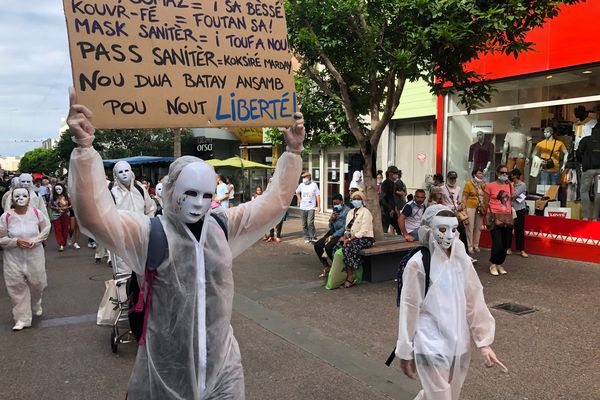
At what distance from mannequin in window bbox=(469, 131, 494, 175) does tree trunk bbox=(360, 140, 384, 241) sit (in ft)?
13.7

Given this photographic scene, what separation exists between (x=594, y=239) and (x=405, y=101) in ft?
22.4

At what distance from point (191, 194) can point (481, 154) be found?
10749 mm

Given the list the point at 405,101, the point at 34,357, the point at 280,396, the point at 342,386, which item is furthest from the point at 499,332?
the point at 405,101

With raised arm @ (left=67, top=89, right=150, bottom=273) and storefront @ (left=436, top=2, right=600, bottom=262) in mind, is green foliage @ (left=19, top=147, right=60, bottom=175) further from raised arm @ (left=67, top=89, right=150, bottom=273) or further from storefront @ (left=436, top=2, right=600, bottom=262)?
raised arm @ (left=67, top=89, right=150, bottom=273)

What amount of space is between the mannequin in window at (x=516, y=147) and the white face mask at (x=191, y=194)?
399 inches

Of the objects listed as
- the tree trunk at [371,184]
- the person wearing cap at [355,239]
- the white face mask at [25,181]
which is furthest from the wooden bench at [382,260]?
the white face mask at [25,181]

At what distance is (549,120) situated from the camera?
1045cm

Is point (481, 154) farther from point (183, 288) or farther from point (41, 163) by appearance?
point (41, 163)

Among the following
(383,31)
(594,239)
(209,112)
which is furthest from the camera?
(594,239)

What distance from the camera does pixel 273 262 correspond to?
9.91m

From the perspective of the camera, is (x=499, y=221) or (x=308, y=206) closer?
(x=499, y=221)

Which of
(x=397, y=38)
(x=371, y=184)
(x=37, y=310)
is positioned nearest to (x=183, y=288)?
Answer: (x=37, y=310)

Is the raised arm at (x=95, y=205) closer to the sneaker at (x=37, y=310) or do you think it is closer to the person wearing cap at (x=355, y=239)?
the sneaker at (x=37, y=310)

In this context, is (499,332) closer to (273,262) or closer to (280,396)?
(280,396)
